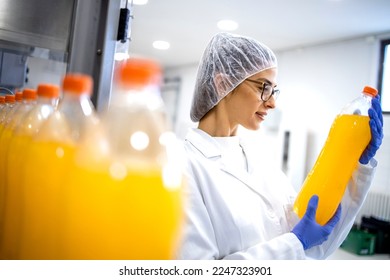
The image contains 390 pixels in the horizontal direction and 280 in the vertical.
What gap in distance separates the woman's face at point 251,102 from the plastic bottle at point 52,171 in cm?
79

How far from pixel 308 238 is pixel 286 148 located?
3.59 meters

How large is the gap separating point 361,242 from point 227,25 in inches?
106

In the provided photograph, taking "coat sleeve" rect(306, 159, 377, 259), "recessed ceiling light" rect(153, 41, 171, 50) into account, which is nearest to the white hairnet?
"coat sleeve" rect(306, 159, 377, 259)

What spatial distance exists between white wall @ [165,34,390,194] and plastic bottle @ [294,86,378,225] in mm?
2848

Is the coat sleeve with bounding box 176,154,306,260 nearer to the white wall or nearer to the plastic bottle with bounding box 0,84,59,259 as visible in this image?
the plastic bottle with bounding box 0,84,59,259

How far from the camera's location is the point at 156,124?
31 cm

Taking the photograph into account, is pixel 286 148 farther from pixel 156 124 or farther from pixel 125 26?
pixel 156 124

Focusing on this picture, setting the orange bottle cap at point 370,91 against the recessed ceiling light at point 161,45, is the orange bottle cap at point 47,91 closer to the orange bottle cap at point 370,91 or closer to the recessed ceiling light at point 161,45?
the orange bottle cap at point 370,91

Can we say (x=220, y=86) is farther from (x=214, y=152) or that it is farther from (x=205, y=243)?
(x=205, y=243)

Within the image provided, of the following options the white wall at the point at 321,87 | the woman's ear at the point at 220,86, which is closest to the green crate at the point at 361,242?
the white wall at the point at 321,87

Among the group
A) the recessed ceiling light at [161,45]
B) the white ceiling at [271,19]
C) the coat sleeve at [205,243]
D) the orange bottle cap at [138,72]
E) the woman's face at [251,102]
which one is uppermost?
the recessed ceiling light at [161,45]

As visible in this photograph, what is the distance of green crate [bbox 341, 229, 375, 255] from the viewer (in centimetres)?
321

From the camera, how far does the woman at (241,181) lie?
0.87m

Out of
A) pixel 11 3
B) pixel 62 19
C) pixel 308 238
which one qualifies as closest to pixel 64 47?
pixel 62 19
